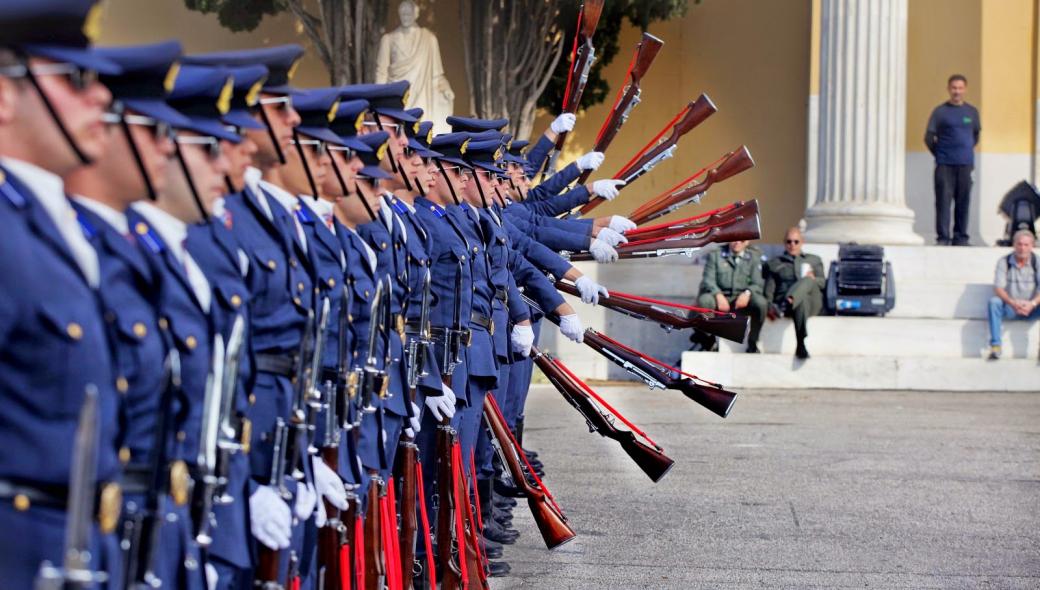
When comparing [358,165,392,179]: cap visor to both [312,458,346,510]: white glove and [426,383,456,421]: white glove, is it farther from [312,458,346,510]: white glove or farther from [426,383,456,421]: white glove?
[426,383,456,421]: white glove

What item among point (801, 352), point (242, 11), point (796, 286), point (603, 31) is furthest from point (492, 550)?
point (603, 31)

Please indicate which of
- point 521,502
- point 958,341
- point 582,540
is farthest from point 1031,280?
point 582,540

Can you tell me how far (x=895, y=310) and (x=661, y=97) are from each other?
20.8 feet

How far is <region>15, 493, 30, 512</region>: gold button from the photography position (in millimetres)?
2680

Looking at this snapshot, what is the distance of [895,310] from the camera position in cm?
1566

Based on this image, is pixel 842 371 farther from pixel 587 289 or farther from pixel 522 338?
pixel 522 338

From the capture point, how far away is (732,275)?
14969mm

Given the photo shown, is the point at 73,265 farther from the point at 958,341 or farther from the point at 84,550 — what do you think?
the point at 958,341

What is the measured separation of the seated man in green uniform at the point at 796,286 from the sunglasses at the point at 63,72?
12375 millimetres

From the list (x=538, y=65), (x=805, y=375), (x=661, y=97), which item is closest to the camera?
(x=805, y=375)

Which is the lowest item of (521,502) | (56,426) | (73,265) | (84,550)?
(521,502)

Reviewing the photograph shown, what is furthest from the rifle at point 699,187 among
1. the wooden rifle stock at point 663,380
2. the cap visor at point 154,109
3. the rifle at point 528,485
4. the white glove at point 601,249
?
the cap visor at point 154,109

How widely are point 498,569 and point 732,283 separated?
860cm

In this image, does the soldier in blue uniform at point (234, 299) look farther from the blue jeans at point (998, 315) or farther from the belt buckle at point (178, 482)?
the blue jeans at point (998, 315)
